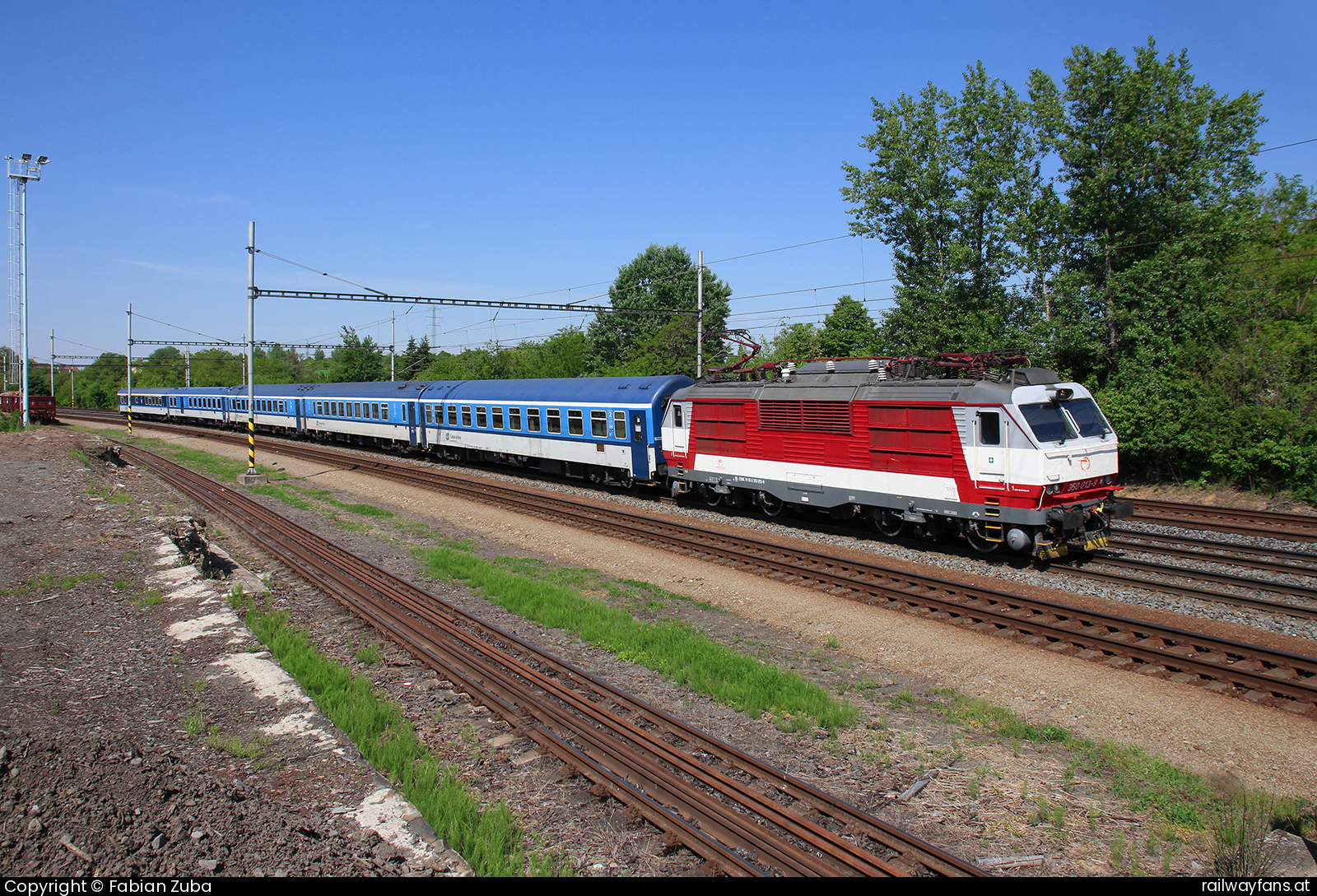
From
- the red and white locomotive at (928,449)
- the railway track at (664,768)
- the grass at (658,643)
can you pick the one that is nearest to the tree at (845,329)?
the red and white locomotive at (928,449)

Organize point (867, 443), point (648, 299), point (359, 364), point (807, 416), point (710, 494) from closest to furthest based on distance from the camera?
point (867, 443) < point (807, 416) < point (710, 494) < point (648, 299) < point (359, 364)

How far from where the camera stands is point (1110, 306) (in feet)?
78.3

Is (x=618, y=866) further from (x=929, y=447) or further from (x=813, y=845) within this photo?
(x=929, y=447)

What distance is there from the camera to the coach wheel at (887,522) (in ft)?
53.1

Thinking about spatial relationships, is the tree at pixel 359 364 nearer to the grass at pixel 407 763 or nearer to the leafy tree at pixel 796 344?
the leafy tree at pixel 796 344

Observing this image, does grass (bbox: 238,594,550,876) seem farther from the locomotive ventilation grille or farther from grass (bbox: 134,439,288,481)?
grass (bbox: 134,439,288,481)

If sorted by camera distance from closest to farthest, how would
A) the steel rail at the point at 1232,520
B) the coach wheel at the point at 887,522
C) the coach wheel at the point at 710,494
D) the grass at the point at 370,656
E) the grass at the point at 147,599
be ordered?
the grass at the point at 370,656, the grass at the point at 147,599, the steel rail at the point at 1232,520, the coach wheel at the point at 887,522, the coach wheel at the point at 710,494

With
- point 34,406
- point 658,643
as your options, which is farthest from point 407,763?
point 34,406

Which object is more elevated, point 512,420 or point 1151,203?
point 1151,203

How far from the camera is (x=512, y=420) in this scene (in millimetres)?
27984

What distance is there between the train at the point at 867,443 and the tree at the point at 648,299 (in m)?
30.3

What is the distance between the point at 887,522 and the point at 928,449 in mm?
2332

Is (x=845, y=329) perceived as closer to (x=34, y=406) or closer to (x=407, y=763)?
(x=407, y=763)

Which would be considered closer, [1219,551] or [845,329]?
[1219,551]
